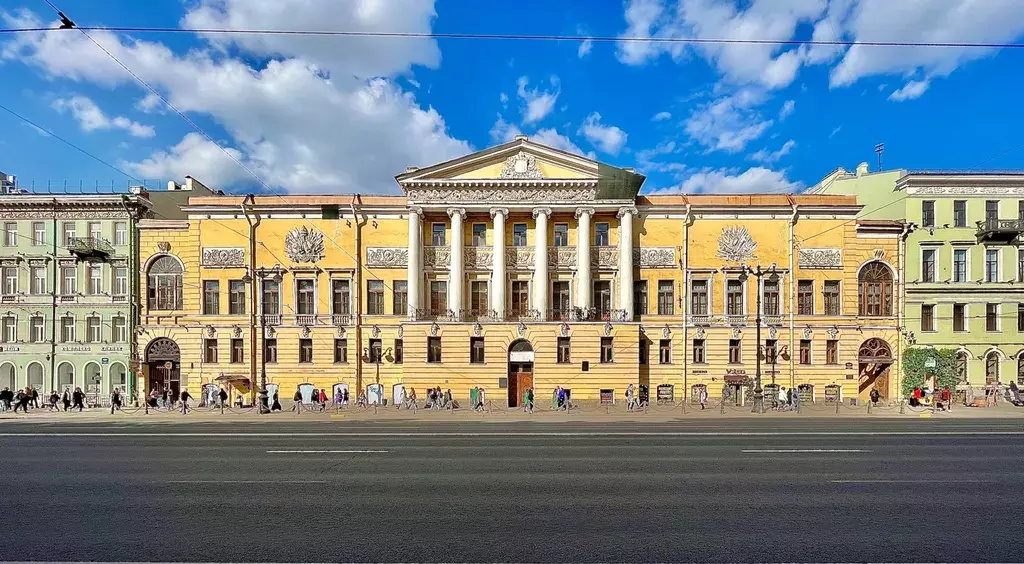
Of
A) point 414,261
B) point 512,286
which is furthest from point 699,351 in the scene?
point 414,261

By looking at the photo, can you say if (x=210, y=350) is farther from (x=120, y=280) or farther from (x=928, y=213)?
(x=928, y=213)

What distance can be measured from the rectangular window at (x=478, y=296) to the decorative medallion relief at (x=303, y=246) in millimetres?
10141

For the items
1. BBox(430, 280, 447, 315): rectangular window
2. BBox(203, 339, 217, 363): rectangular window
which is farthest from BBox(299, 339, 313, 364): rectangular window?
BBox(430, 280, 447, 315): rectangular window

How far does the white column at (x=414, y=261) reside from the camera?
3016 cm

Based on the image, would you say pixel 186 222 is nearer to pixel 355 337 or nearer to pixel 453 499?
pixel 355 337

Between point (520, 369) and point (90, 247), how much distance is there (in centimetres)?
2884

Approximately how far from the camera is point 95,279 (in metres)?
31.5

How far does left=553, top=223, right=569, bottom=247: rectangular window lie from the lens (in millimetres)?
31453

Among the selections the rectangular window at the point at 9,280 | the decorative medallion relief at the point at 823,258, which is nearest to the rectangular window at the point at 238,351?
the rectangular window at the point at 9,280

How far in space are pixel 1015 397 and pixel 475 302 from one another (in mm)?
33668

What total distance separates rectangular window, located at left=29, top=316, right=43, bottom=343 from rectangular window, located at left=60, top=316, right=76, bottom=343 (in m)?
1.24

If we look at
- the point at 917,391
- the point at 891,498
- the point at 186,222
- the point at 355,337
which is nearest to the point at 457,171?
the point at 355,337

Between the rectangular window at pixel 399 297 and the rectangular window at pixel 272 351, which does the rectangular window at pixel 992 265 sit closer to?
the rectangular window at pixel 399 297

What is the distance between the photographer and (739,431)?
18.3m
